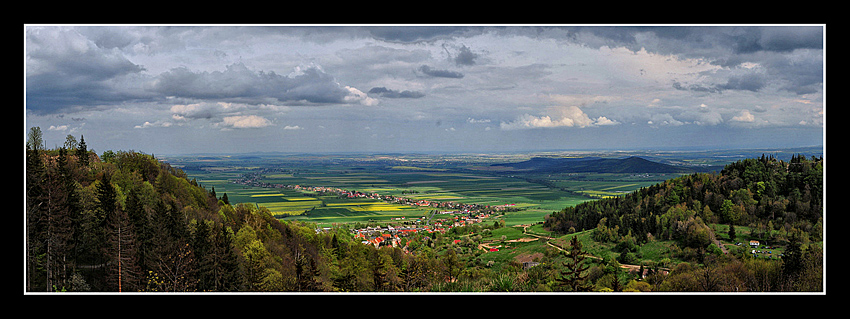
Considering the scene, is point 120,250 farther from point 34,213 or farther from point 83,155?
point 83,155

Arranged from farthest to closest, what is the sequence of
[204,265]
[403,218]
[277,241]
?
[403,218]
[277,241]
[204,265]

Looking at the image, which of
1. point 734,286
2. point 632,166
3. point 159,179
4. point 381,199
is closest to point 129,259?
point 159,179

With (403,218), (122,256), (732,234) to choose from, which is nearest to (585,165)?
(403,218)

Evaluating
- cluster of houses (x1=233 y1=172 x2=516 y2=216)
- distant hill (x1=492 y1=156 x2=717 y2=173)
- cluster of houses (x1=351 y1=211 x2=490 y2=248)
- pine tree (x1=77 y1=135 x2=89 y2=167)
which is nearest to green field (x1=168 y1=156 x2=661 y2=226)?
cluster of houses (x1=233 y1=172 x2=516 y2=216)

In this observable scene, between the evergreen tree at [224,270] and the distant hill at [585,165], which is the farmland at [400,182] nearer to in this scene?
the distant hill at [585,165]

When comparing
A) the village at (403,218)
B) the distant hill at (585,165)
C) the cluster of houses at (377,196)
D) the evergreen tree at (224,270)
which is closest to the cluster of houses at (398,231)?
the village at (403,218)

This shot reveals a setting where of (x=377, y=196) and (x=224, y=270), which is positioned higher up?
(x=224, y=270)
